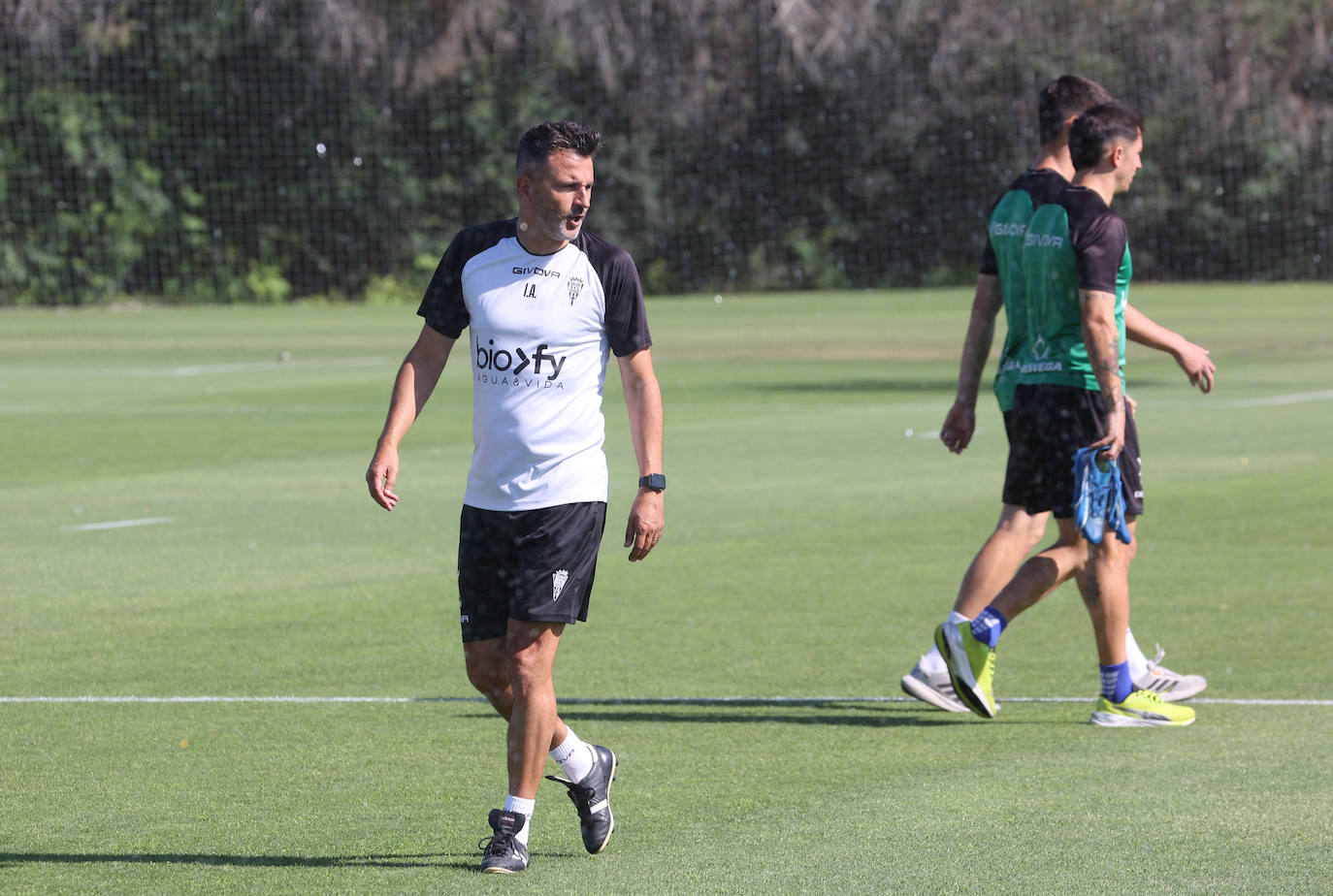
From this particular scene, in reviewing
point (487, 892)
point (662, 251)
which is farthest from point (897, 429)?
point (662, 251)

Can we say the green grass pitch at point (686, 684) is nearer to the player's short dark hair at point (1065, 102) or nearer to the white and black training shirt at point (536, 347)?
the white and black training shirt at point (536, 347)

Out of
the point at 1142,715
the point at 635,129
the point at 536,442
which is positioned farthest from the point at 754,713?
the point at 635,129

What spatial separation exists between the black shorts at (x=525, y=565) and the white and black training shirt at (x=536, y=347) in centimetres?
5

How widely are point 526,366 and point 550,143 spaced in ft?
2.04

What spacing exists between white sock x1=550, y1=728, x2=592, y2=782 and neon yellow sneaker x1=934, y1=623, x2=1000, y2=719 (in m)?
2.10

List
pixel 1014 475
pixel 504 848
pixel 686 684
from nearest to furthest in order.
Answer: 1. pixel 504 848
2. pixel 1014 475
3. pixel 686 684

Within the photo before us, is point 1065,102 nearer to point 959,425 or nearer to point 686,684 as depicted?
point 959,425

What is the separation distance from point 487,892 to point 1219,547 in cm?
797

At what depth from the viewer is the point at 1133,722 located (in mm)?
7910

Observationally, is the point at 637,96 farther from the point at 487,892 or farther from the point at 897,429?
the point at 487,892

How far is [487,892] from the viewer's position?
224 inches

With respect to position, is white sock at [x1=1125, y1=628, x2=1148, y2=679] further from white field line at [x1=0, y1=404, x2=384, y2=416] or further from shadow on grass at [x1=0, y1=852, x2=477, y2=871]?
white field line at [x1=0, y1=404, x2=384, y2=416]

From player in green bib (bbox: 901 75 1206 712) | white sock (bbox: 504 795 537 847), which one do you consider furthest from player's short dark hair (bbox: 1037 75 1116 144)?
white sock (bbox: 504 795 537 847)

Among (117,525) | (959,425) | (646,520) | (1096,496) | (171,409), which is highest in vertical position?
(646,520)
